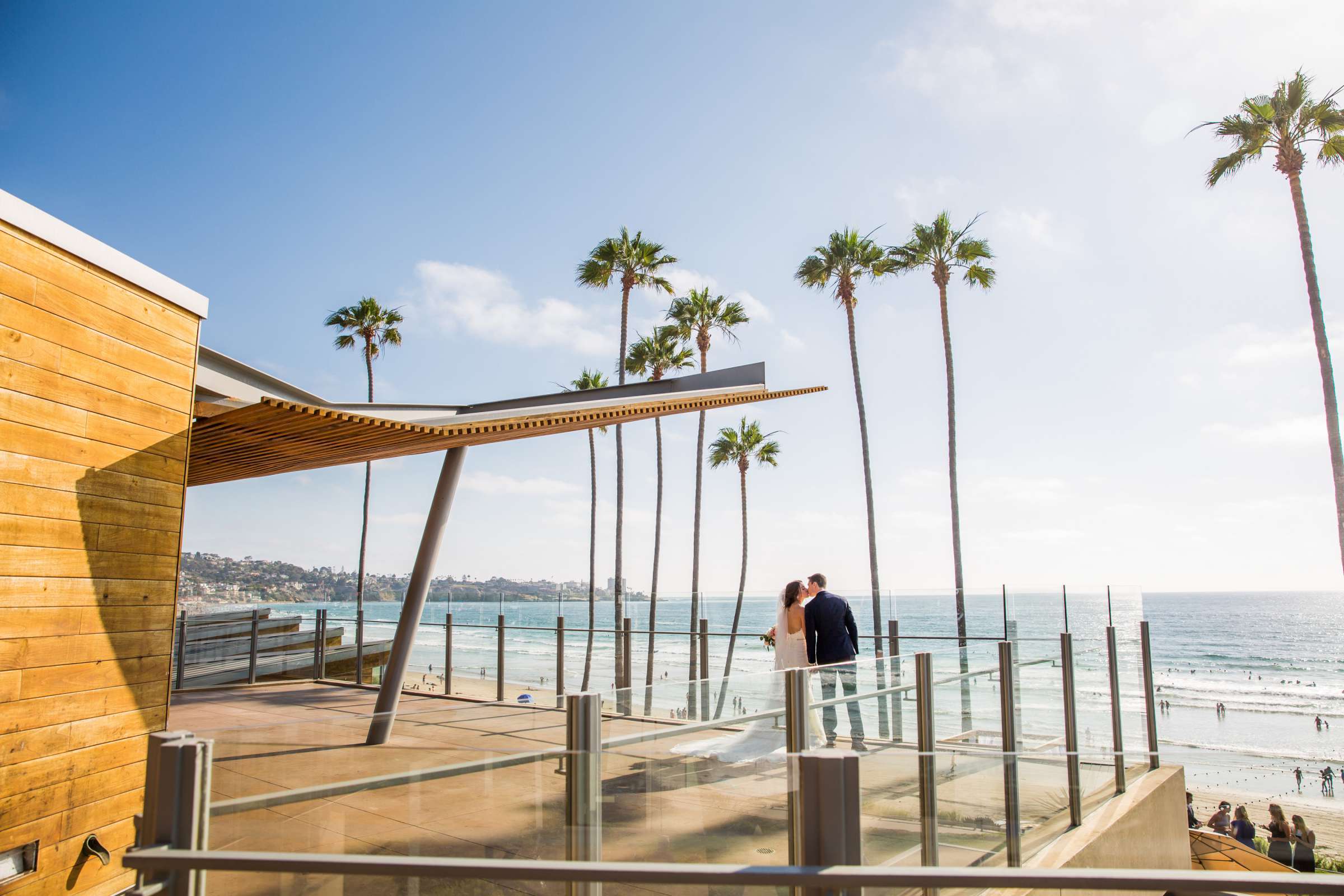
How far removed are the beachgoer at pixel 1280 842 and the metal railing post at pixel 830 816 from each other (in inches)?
335

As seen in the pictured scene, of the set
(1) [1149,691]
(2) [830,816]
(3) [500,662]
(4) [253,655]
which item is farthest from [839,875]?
(4) [253,655]

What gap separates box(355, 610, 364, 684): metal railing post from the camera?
11.9m

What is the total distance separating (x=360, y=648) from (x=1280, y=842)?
11.4m

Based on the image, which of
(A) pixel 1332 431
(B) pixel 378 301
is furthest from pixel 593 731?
(B) pixel 378 301

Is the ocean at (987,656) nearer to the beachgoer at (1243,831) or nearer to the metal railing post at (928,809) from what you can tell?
the metal railing post at (928,809)

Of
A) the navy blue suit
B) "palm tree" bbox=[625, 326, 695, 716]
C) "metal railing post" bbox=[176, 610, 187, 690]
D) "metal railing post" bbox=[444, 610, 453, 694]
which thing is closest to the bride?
the navy blue suit

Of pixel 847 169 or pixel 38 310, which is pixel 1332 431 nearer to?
pixel 847 169

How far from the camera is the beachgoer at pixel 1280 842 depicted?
7766mm

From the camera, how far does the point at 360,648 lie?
39.8 feet

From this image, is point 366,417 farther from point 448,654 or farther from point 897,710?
point 448,654

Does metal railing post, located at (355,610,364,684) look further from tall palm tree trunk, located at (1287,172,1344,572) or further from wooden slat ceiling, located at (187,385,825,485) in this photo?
tall palm tree trunk, located at (1287,172,1344,572)

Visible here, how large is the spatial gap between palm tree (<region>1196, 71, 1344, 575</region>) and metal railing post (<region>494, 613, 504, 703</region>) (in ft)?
53.7

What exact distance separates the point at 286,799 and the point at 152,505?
11.2 feet

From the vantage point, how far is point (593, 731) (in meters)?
2.50
